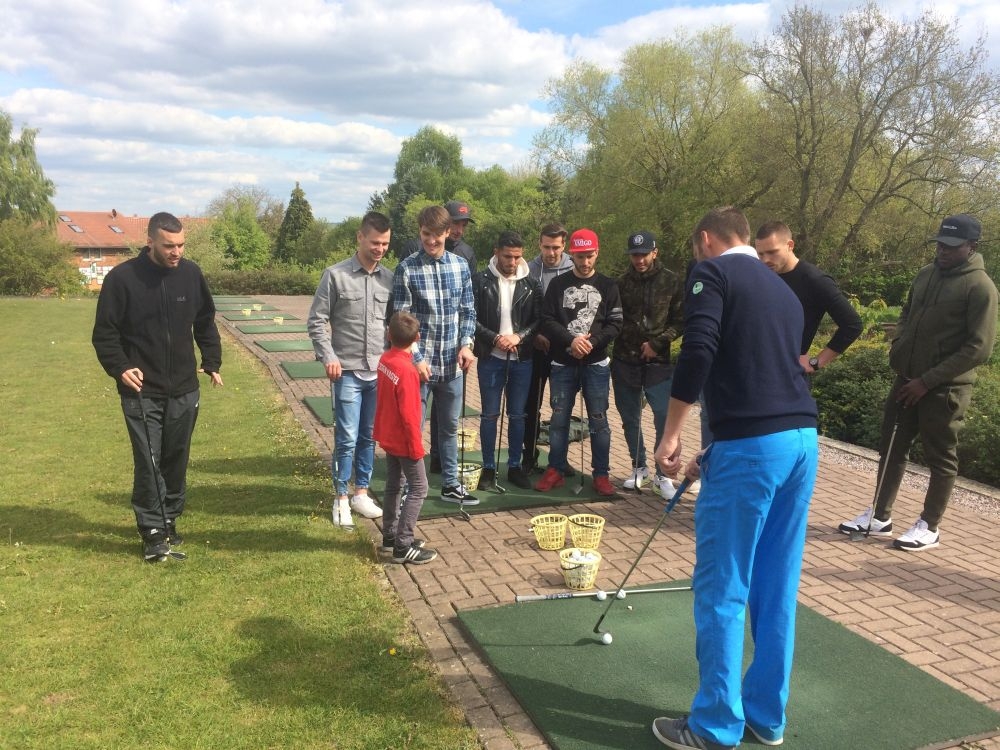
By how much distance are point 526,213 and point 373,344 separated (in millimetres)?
49683

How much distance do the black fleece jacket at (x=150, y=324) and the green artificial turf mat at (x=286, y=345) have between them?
35.6ft

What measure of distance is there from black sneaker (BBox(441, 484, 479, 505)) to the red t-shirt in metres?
1.37

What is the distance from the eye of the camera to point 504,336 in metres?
6.12

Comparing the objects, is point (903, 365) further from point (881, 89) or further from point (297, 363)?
point (881, 89)

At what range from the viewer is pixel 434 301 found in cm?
571

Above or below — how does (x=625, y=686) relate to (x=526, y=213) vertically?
below

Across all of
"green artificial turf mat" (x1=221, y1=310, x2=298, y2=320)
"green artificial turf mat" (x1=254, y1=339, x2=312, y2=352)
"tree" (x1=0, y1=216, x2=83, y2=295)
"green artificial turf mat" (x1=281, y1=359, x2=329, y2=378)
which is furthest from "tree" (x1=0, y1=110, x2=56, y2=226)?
"green artificial turf mat" (x1=281, y1=359, x2=329, y2=378)

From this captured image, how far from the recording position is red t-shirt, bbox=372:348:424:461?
15.4ft

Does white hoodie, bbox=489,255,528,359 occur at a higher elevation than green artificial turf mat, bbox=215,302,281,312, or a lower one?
higher

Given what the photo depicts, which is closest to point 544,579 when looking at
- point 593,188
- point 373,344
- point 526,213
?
point 373,344

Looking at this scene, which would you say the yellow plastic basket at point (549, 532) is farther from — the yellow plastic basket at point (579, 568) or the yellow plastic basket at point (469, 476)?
the yellow plastic basket at point (469, 476)

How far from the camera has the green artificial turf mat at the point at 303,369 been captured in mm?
12391

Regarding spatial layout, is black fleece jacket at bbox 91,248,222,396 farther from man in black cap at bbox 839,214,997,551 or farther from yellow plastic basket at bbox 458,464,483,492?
man in black cap at bbox 839,214,997,551

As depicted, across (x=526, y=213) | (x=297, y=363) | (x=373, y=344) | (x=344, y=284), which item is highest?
(x=526, y=213)
